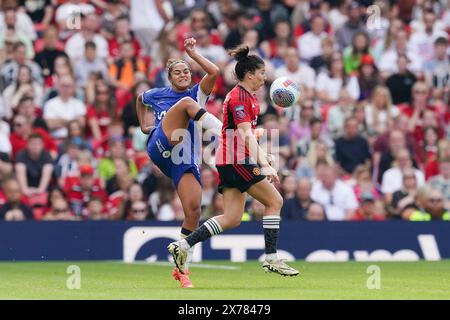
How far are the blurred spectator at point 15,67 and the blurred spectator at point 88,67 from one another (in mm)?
687

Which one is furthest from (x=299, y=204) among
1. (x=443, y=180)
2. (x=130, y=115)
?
(x=130, y=115)

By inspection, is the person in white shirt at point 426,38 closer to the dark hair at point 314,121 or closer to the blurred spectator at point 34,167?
the dark hair at point 314,121

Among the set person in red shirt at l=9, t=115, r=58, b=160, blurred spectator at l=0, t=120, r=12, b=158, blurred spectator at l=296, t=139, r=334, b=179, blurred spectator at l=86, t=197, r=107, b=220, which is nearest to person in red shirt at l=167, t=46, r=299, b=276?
blurred spectator at l=86, t=197, r=107, b=220

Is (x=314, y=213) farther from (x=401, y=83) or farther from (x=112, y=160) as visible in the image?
(x=401, y=83)

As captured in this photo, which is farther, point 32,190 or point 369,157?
point 369,157

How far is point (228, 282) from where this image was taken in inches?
551

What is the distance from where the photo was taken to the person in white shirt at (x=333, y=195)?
19969 millimetres

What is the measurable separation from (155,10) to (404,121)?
16.0 feet

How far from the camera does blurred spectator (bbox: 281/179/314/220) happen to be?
→ 19.2m

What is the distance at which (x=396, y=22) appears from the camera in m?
23.3

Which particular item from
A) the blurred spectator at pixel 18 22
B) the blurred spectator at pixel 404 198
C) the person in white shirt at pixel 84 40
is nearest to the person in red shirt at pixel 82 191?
the person in white shirt at pixel 84 40

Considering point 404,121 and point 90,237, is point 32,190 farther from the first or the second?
point 404,121

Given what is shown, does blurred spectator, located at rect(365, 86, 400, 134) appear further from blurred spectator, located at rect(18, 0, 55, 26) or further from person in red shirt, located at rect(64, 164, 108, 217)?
blurred spectator, located at rect(18, 0, 55, 26)
